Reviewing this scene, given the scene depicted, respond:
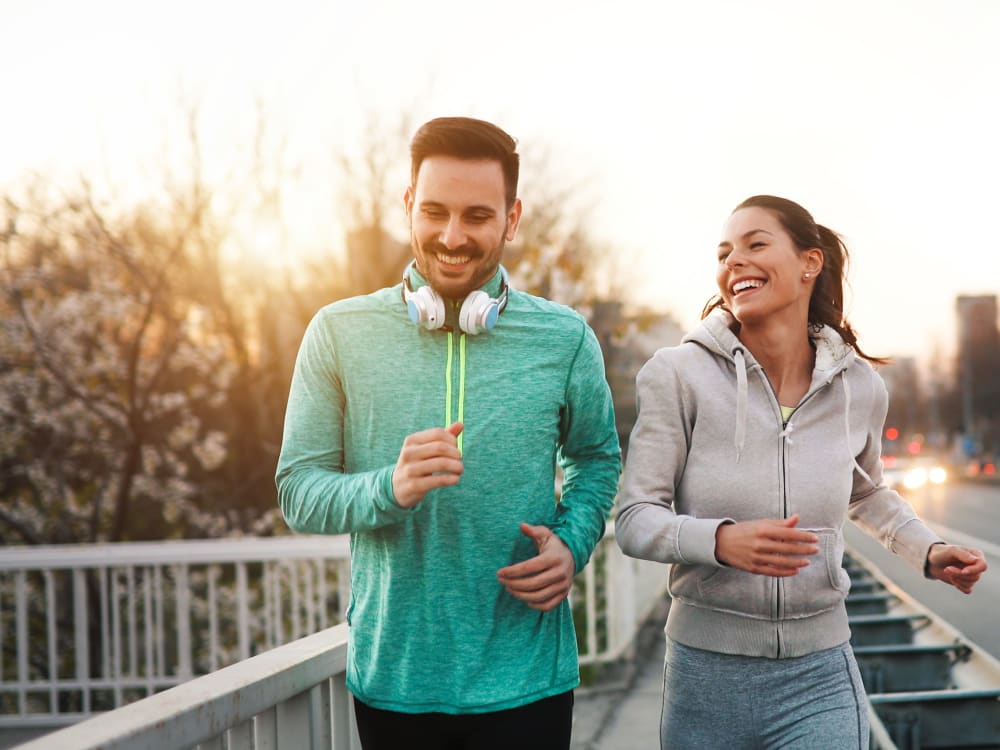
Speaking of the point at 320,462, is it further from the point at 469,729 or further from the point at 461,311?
the point at 469,729

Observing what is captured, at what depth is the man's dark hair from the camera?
198 cm

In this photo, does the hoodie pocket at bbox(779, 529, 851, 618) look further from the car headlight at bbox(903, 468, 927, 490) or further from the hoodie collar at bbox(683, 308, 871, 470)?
the car headlight at bbox(903, 468, 927, 490)

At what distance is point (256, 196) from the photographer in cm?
1284

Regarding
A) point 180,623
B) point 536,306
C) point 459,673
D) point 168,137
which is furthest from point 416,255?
point 168,137

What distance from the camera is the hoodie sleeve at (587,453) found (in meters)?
2.06

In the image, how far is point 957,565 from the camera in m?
2.26

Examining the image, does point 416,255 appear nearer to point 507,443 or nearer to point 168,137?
point 507,443

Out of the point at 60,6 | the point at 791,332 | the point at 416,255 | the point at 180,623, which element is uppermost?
the point at 60,6

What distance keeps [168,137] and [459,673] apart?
428 inches

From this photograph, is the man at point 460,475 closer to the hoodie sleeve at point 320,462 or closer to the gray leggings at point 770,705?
the hoodie sleeve at point 320,462

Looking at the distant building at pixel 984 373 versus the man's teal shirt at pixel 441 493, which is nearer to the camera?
the man's teal shirt at pixel 441 493

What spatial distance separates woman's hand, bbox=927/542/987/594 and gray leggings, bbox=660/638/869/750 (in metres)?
0.34

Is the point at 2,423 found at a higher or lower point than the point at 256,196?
lower

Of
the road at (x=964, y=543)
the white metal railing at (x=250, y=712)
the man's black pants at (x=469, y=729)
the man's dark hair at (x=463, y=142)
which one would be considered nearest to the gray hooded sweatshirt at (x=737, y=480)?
the man's black pants at (x=469, y=729)
